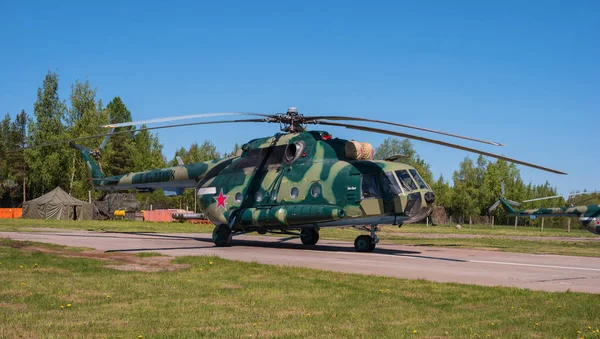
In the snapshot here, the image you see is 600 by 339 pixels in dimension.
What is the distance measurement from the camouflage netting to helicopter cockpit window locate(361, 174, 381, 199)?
46348 millimetres

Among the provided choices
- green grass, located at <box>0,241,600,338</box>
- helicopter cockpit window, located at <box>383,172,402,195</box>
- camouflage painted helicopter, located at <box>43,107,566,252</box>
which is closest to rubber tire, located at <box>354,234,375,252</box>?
camouflage painted helicopter, located at <box>43,107,566,252</box>

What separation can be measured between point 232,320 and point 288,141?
1427cm

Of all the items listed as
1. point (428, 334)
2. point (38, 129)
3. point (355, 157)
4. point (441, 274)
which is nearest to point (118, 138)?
point (38, 129)

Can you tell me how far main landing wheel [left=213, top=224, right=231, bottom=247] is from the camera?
23438mm

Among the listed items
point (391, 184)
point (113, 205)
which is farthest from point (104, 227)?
point (113, 205)

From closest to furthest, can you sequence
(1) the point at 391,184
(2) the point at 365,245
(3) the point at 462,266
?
(3) the point at 462,266 < (1) the point at 391,184 < (2) the point at 365,245

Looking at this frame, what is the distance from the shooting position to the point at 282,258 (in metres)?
18.3

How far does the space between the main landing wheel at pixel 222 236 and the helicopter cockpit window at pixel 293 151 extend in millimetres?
3821

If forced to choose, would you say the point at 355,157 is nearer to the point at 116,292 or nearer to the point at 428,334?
the point at 116,292

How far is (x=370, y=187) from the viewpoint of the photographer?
19.9 metres

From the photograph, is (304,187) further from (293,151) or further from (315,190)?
(293,151)

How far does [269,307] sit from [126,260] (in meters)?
8.06

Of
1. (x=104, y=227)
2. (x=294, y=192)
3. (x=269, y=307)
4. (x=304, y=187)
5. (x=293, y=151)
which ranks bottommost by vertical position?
(x=104, y=227)

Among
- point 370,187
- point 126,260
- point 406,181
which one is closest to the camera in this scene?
point 126,260
